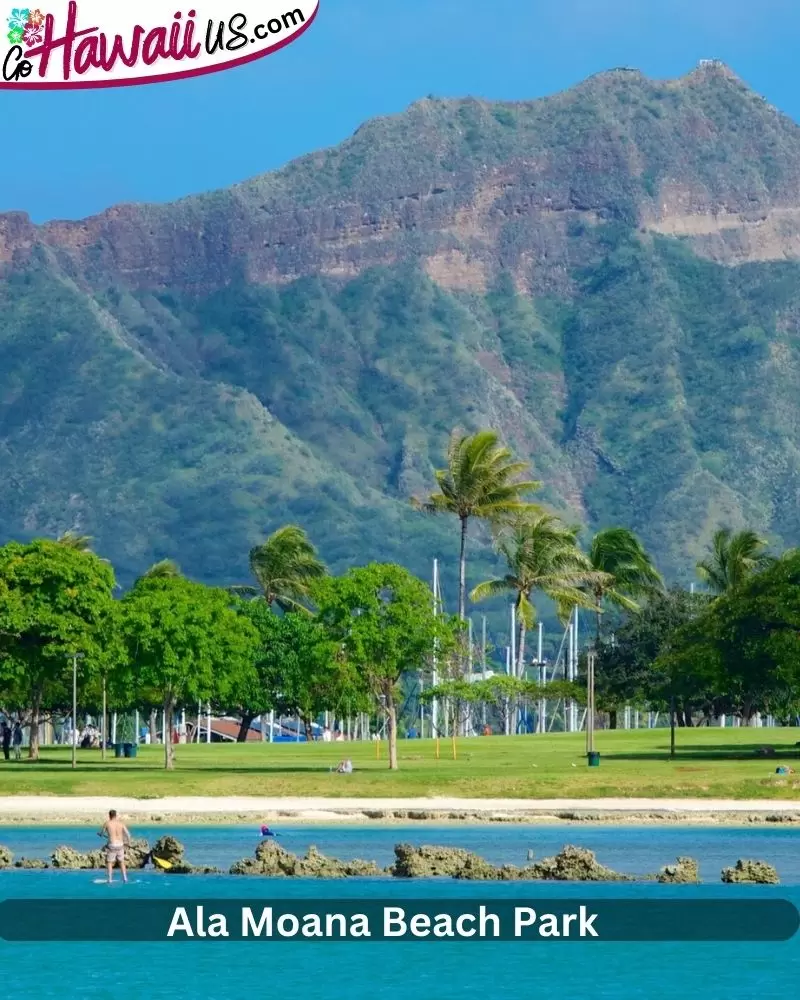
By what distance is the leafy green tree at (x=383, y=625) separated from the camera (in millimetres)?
85438

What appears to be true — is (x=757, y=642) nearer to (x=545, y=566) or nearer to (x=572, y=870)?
(x=572, y=870)

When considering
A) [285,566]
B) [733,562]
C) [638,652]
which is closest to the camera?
[638,652]

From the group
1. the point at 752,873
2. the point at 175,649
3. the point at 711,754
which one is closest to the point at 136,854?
the point at 752,873

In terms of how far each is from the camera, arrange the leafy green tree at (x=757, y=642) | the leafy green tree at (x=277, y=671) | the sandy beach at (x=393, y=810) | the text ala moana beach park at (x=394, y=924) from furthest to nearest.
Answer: the leafy green tree at (x=277, y=671) < the leafy green tree at (x=757, y=642) < the sandy beach at (x=393, y=810) < the text ala moana beach park at (x=394, y=924)

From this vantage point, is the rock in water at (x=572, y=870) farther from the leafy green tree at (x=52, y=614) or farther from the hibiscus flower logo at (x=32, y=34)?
the leafy green tree at (x=52, y=614)

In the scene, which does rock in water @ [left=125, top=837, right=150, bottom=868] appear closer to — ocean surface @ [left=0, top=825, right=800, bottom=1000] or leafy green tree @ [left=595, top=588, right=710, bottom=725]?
ocean surface @ [left=0, top=825, right=800, bottom=1000]

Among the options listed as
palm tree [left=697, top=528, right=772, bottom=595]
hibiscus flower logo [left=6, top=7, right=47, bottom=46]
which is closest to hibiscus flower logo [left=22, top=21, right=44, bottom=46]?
hibiscus flower logo [left=6, top=7, right=47, bottom=46]

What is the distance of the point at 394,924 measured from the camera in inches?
1603

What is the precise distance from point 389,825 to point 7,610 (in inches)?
1151

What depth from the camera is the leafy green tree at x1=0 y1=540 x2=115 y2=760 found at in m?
91.9

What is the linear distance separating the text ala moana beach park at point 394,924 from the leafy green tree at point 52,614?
5142 centimetres
